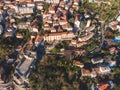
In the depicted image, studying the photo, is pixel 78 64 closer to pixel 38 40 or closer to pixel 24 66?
pixel 24 66

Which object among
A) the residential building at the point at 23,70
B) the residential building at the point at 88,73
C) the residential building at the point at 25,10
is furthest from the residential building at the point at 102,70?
the residential building at the point at 25,10

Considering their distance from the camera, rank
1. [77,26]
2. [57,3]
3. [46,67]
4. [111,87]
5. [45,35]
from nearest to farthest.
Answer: [111,87]
[46,67]
[45,35]
[77,26]
[57,3]

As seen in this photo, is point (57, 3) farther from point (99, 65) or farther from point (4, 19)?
point (99, 65)

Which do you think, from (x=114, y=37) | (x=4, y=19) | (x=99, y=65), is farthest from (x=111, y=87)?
(x=4, y=19)

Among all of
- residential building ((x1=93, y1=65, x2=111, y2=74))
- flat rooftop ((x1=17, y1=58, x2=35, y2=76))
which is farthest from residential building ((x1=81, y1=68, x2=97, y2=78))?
flat rooftop ((x1=17, y1=58, x2=35, y2=76))

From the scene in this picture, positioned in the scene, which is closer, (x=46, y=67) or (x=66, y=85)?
(x=66, y=85)

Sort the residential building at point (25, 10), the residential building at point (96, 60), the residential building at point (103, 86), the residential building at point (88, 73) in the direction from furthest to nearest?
the residential building at point (25, 10) → the residential building at point (96, 60) → the residential building at point (88, 73) → the residential building at point (103, 86)

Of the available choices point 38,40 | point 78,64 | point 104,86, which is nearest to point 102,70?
point 104,86

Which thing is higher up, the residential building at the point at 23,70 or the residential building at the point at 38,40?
the residential building at the point at 38,40

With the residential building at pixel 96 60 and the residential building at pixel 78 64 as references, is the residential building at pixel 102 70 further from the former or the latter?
the residential building at pixel 78 64

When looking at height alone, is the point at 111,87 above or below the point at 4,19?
below

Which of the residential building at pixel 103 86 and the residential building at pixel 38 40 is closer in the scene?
the residential building at pixel 103 86
